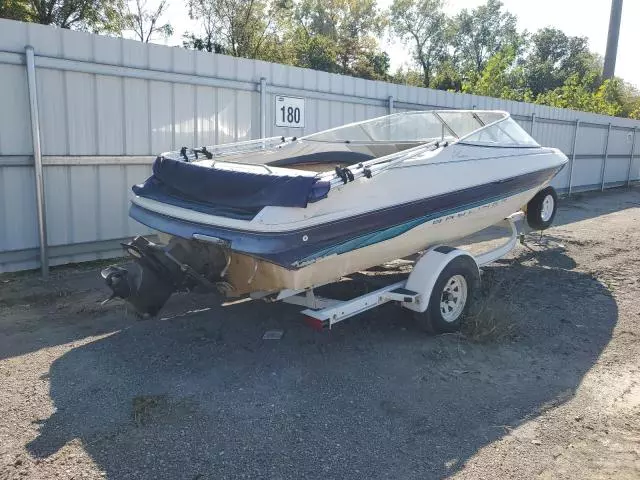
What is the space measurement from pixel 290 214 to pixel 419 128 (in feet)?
11.5

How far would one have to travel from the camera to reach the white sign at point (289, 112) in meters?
8.68

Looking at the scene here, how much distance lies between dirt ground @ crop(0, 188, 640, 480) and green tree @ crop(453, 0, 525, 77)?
1932 inches

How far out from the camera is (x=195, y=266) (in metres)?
4.17

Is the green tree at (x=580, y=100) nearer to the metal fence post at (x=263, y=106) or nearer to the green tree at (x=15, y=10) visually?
the metal fence post at (x=263, y=106)

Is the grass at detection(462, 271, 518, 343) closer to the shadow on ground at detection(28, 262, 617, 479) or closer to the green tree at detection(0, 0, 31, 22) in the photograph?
the shadow on ground at detection(28, 262, 617, 479)

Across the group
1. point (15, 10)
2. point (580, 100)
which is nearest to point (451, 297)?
point (15, 10)

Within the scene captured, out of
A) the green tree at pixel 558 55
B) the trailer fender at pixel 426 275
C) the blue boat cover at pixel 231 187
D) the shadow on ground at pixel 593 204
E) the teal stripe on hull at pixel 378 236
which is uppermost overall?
the green tree at pixel 558 55

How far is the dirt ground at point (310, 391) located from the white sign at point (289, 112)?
3.69 m

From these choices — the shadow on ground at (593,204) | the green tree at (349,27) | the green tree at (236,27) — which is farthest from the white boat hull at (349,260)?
the green tree at (349,27)

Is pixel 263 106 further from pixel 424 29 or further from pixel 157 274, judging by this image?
pixel 424 29

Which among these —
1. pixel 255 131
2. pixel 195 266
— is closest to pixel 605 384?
pixel 195 266

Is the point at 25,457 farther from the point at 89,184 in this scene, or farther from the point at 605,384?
the point at 89,184

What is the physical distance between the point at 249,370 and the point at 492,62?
20.7 m

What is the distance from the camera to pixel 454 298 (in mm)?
Result: 5051
